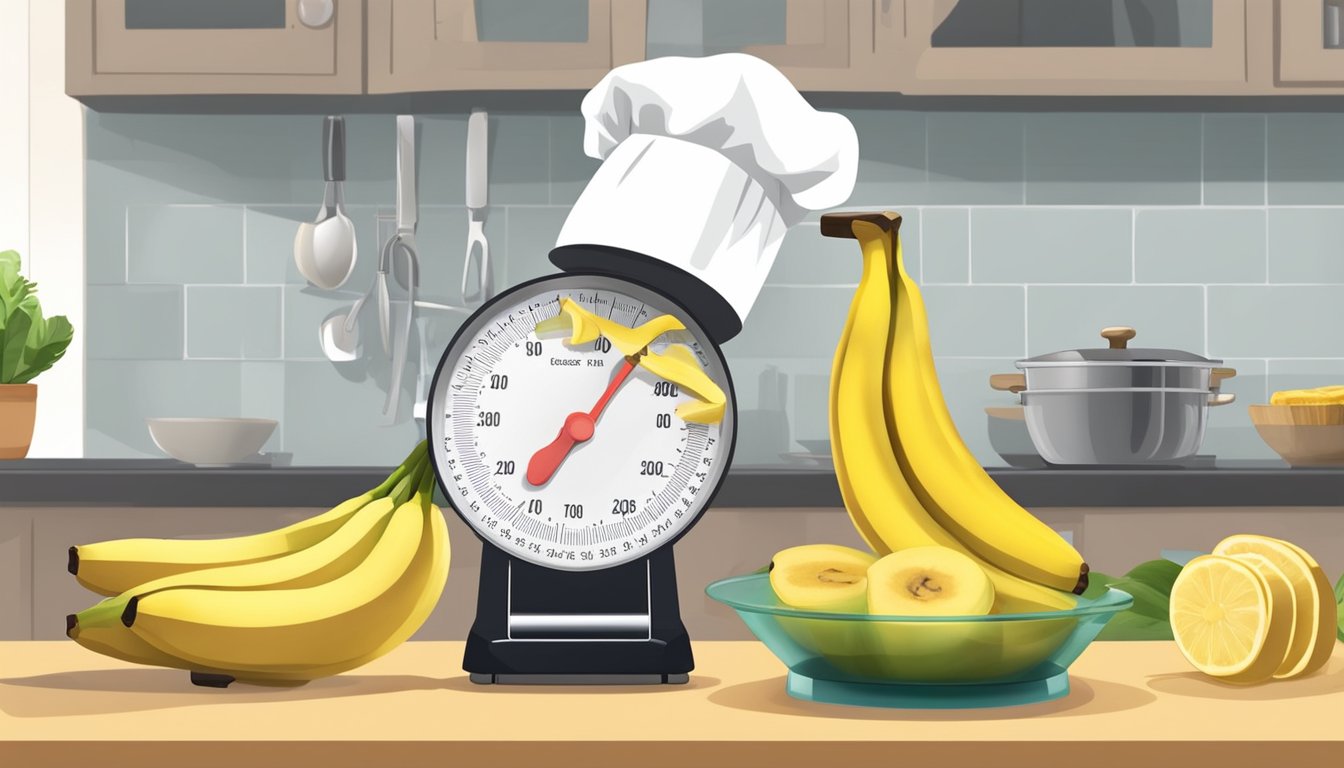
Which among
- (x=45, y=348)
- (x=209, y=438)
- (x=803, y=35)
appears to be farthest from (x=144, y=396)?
(x=803, y=35)

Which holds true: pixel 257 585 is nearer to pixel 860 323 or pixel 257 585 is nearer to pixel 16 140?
pixel 860 323

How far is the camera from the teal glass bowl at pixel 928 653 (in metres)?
0.56

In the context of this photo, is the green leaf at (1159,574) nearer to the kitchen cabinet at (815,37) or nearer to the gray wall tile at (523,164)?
the kitchen cabinet at (815,37)

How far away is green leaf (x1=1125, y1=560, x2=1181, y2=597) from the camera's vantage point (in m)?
0.80

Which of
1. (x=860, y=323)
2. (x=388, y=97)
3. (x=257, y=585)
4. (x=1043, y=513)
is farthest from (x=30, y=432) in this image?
(x=860, y=323)

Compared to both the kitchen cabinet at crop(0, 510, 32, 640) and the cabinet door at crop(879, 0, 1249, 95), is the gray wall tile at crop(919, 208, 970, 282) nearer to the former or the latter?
the cabinet door at crop(879, 0, 1249, 95)

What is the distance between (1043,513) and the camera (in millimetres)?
1895

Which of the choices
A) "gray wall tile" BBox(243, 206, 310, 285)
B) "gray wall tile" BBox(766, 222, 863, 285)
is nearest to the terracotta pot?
"gray wall tile" BBox(243, 206, 310, 285)

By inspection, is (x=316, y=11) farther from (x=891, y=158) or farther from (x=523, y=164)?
(x=891, y=158)

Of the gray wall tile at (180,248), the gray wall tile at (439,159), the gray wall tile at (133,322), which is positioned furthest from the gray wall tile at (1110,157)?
the gray wall tile at (133,322)

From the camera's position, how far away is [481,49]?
2182 mm

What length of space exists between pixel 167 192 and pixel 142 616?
213 cm

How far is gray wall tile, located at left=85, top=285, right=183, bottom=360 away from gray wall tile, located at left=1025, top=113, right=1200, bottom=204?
1672 mm

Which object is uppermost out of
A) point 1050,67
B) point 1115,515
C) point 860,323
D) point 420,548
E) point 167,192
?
point 1050,67
